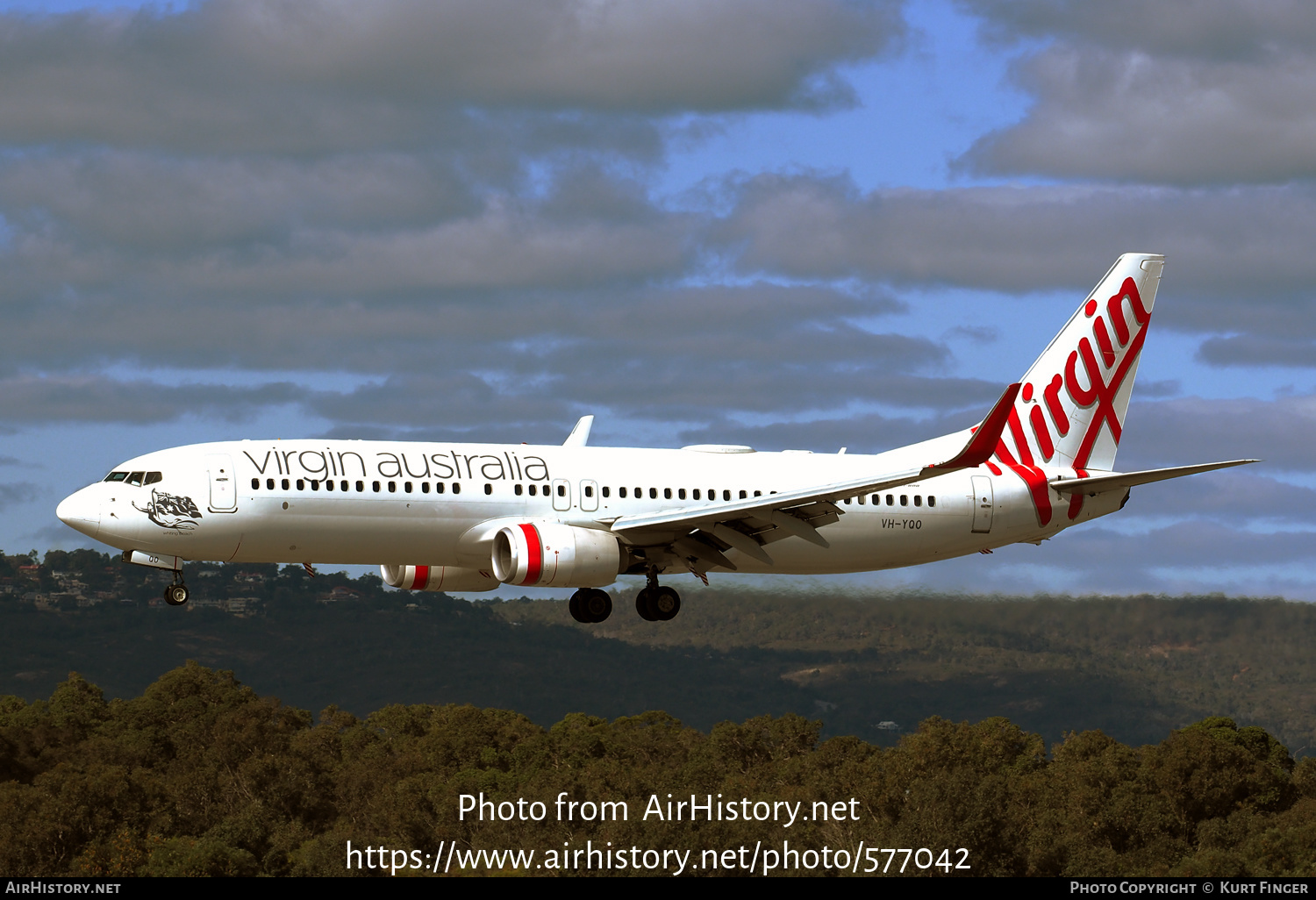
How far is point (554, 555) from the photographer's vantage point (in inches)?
1877

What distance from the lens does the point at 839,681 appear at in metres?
164

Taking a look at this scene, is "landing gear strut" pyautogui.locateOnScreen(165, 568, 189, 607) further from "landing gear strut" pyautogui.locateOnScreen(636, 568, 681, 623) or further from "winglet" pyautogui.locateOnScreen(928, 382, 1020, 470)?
"winglet" pyautogui.locateOnScreen(928, 382, 1020, 470)

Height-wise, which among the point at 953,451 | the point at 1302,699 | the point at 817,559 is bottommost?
the point at 1302,699

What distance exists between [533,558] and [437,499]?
3226 millimetres

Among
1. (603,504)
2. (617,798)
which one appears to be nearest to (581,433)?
(603,504)

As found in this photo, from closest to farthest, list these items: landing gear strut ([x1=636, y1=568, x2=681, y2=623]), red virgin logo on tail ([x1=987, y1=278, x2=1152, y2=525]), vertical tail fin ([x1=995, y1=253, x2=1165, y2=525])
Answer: landing gear strut ([x1=636, y1=568, x2=681, y2=623]), red virgin logo on tail ([x1=987, y1=278, x2=1152, y2=525]), vertical tail fin ([x1=995, y1=253, x2=1165, y2=525])

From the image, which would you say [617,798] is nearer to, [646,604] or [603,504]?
[646,604]

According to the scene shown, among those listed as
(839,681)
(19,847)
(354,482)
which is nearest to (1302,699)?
(839,681)

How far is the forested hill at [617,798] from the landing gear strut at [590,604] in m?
49.2

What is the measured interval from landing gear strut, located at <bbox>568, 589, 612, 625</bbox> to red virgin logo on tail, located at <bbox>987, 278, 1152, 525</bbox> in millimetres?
13580

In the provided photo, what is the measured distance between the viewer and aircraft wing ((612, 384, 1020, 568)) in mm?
47594

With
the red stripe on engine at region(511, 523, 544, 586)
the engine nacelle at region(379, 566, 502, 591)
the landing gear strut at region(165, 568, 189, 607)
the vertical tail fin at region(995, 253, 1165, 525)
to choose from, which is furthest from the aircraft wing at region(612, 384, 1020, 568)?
the landing gear strut at region(165, 568, 189, 607)

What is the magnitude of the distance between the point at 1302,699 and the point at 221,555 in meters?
96.3
